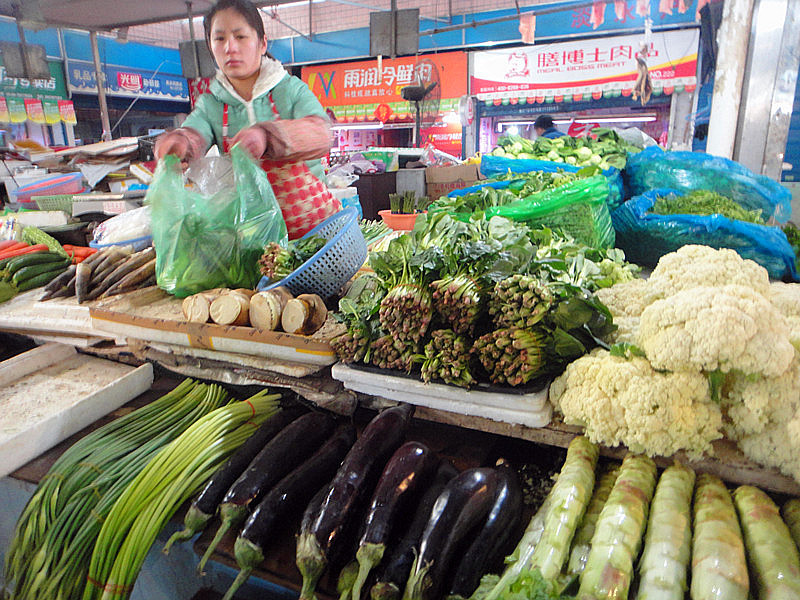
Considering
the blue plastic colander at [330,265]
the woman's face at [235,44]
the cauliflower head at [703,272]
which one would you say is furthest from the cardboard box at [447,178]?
the cauliflower head at [703,272]

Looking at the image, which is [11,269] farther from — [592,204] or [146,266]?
[592,204]

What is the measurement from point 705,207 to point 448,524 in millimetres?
2826

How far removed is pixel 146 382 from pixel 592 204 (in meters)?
2.66

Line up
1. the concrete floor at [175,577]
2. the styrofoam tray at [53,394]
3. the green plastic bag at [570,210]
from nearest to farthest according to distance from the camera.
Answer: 1. the concrete floor at [175,577]
2. the styrofoam tray at [53,394]
3. the green plastic bag at [570,210]

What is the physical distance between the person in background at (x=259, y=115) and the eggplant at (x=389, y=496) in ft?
5.20

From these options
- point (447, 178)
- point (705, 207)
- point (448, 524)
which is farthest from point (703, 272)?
point (447, 178)

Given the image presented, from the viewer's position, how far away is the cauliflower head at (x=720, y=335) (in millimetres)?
1244

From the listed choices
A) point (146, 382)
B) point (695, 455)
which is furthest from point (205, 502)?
point (695, 455)

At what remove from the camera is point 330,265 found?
2205 mm

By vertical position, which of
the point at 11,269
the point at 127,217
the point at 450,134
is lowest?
the point at 11,269

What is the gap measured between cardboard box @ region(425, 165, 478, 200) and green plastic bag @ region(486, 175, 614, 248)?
3.95 meters

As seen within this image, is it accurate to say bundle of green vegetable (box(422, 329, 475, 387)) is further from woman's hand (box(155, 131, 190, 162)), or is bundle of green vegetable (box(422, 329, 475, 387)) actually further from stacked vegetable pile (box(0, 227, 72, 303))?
stacked vegetable pile (box(0, 227, 72, 303))

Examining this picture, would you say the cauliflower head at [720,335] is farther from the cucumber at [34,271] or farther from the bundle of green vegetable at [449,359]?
the cucumber at [34,271]

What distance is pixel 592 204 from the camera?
2.79m
